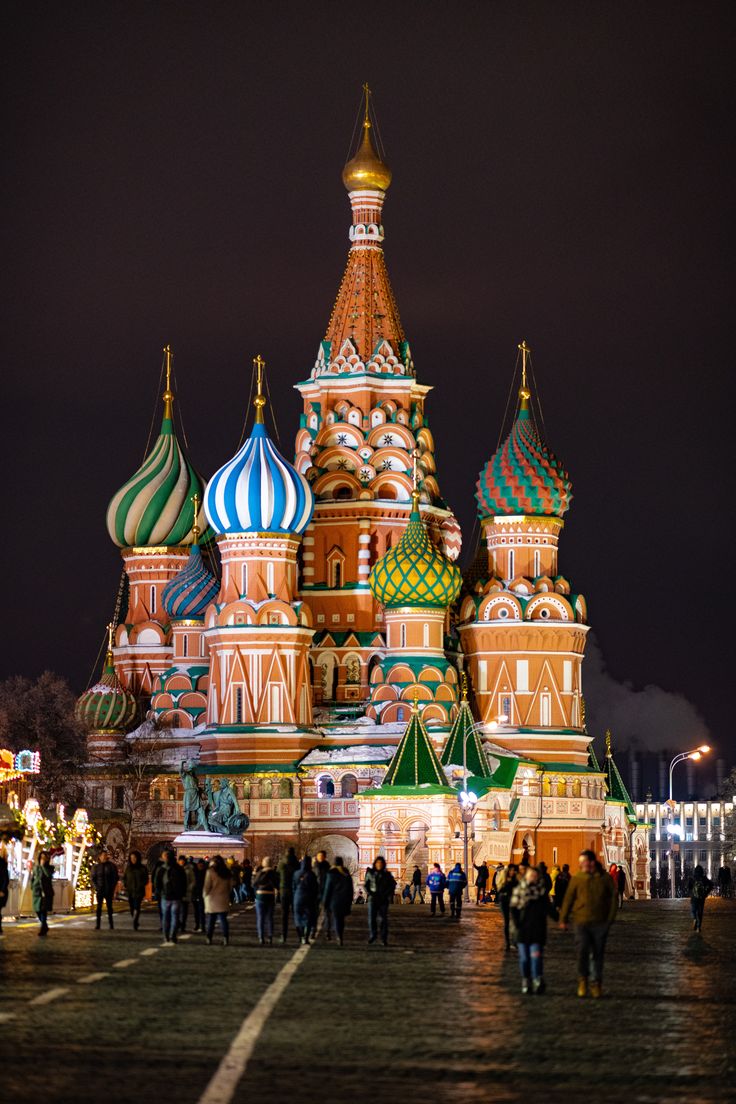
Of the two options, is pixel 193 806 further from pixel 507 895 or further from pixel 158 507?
pixel 507 895

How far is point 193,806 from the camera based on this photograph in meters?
69.6

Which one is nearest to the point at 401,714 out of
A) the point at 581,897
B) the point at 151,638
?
the point at 151,638

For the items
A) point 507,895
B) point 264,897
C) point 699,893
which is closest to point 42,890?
point 264,897

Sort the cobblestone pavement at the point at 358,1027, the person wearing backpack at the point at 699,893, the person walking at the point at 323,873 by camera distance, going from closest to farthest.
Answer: the cobblestone pavement at the point at 358,1027 → the person walking at the point at 323,873 → the person wearing backpack at the point at 699,893

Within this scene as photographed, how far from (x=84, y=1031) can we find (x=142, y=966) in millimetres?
8282

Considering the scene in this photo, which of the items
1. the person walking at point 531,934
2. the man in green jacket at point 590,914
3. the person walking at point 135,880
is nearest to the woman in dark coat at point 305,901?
the person walking at point 135,880

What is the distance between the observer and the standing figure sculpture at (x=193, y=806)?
225 feet

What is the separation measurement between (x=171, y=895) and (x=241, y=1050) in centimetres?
1544

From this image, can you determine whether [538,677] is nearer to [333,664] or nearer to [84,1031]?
[333,664]

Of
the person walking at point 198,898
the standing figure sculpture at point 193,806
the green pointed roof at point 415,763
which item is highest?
the green pointed roof at point 415,763

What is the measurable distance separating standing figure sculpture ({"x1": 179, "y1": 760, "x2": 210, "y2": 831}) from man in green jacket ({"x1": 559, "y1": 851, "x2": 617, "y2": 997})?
45.6m

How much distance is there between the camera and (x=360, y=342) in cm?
8750

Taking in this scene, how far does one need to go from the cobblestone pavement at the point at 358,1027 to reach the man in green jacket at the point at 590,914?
1.02 ft

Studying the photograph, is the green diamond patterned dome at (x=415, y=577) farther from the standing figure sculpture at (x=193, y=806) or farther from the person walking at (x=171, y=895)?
the person walking at (x=171, y=895)
